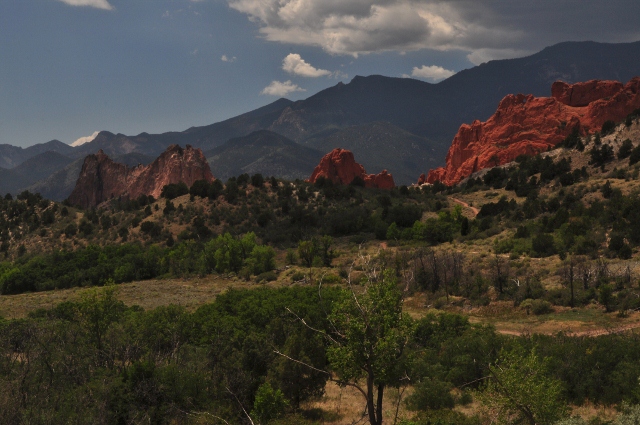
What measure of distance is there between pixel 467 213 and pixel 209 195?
139 feet

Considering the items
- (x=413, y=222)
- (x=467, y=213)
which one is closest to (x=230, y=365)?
(x=413, y=222)

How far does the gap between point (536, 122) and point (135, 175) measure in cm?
11650

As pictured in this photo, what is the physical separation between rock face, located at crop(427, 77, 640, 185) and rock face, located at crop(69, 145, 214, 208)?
6765 centimetres

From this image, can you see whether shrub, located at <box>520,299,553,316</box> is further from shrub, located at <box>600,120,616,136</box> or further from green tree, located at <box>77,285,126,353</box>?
shrub, located at <box>600,120,616,136</box>

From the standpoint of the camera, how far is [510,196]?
6962 centimetres

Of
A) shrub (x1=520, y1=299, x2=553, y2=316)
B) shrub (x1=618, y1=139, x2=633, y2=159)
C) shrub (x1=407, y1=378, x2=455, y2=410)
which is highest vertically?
shrub (x1=618, y1=139, x2=633, y2=159)

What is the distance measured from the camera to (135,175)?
472 feet

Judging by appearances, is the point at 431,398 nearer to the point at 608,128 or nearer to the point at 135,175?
the point at 608,128

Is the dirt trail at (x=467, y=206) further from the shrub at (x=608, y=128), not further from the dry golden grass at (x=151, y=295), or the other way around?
the dry golden grass at (x=151, y=295)

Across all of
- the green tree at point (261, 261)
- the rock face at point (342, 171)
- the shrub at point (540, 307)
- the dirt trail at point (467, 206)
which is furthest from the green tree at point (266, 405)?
the rock face at point (342, 171)

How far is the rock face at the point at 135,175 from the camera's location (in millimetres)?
126750

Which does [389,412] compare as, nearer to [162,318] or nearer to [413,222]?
[162,318]

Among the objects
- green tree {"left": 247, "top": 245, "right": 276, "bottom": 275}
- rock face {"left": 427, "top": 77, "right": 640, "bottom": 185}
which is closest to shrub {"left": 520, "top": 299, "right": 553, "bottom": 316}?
green tree {"left": 247, "top": 245, "right": 276, "bottom": 275}

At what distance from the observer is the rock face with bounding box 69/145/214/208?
126750mm
